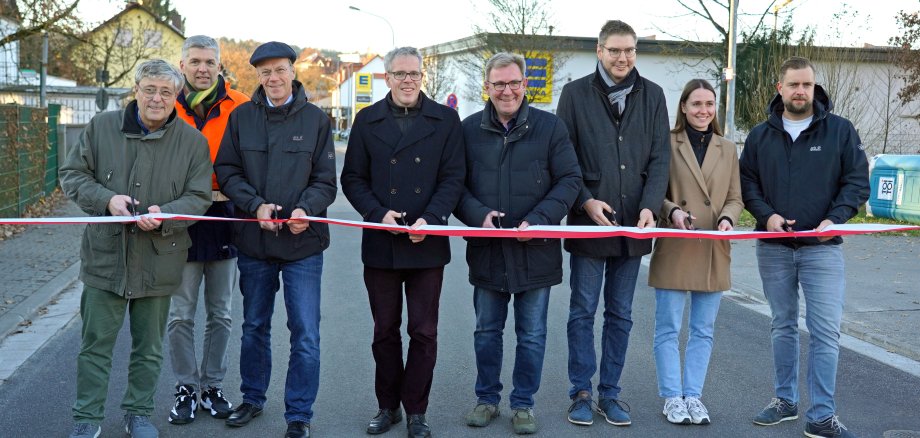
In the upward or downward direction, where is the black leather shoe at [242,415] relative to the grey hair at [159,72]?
downward

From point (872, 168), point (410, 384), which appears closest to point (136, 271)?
point (410, 384)

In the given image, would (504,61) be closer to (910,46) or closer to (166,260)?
(166,260)

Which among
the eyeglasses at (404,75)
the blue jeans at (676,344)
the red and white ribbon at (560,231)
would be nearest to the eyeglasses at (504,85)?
the eyeglasses at (404,75)

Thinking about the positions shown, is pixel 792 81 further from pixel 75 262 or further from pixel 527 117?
pixel 75 262

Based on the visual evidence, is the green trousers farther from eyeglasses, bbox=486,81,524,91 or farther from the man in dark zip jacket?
the man in dark zip jacket

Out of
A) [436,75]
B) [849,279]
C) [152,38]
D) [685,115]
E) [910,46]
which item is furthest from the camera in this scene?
[152,38]

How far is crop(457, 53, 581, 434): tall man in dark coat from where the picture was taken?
16.5ft

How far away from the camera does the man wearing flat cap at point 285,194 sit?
4.90 metres

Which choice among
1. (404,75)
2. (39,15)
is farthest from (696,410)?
(39,15)

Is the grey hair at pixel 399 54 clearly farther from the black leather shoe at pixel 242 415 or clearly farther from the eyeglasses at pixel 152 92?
the black leather shoe at pixel 242 415

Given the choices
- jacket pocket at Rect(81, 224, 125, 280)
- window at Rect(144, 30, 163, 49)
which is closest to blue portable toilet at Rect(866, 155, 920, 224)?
jacket pocket at Rect(81, 224, 125, 280)

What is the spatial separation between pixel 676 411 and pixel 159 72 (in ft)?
11.7

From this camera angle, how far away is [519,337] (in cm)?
524

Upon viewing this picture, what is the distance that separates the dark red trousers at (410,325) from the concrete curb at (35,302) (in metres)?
4.03
